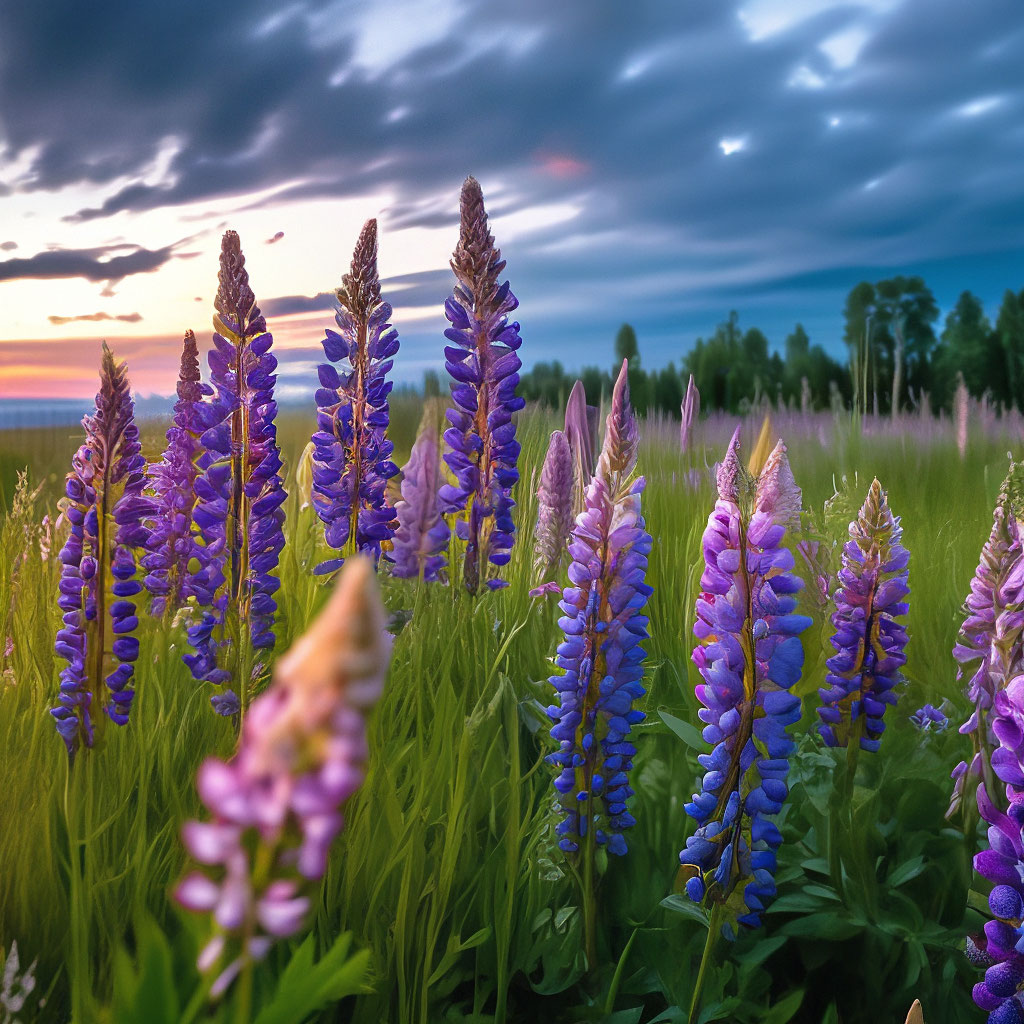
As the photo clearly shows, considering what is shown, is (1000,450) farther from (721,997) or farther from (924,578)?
(721,997)

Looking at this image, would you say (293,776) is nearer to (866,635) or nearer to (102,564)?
(102,564)

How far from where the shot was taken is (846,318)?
1192 inches

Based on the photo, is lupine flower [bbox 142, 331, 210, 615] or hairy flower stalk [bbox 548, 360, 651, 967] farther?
lupine flower [bbox 142, 331, 210, 615]

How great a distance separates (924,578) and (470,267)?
204cm

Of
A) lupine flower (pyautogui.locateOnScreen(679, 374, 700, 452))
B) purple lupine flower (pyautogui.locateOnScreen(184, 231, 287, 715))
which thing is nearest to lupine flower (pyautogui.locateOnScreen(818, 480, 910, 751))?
purple lupine flower (pyautogui.locateOnScreen(184, 231, 287, 715))

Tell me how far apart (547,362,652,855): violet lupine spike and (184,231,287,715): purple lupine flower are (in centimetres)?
74

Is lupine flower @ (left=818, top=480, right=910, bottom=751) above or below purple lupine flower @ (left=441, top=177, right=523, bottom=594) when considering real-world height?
below

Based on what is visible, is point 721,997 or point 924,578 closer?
point 721,997

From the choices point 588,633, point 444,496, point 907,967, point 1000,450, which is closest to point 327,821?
point 588,633

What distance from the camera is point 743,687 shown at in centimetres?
140

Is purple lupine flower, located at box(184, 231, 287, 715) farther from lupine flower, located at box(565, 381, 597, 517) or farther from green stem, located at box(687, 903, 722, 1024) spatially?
green stem, located at box(687, 903, 722, 1024)

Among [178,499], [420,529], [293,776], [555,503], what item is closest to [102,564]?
[178,499]

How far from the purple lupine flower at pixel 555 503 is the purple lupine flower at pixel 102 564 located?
114cm

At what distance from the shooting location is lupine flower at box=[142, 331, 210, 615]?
2.40 meters
